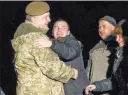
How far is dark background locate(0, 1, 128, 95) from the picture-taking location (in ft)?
23.2

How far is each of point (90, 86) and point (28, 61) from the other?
26.6 inches

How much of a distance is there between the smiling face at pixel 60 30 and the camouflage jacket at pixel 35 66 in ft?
1.43

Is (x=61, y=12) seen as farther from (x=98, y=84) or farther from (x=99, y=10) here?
(x=98, y=84)

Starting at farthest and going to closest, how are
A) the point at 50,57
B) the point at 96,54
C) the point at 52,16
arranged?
the point at 52,16
the point at 96,54
the point at 50,57

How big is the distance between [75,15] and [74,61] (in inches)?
112

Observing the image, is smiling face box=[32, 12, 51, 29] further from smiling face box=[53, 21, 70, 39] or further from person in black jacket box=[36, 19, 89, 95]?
smiling face box=[53, 21, 70, 39]

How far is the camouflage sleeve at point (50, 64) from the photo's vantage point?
409 centimetres

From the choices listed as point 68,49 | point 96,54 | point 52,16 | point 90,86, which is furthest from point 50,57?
point 52,16

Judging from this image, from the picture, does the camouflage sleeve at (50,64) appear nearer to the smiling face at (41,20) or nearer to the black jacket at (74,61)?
the black jacket at (74,61)

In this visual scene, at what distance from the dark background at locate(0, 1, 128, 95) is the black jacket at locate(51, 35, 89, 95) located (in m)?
2.57

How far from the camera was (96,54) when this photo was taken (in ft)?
15.8

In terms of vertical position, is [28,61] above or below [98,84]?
above

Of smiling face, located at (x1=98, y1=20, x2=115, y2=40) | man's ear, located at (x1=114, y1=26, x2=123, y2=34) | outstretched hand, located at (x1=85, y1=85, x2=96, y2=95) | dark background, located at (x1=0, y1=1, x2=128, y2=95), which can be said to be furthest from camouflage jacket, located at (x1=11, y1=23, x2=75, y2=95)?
dark background, located at (x1=0, y1=1, x2=128, y2=95)

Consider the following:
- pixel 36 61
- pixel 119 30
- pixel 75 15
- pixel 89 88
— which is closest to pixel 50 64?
pixel 36 61
